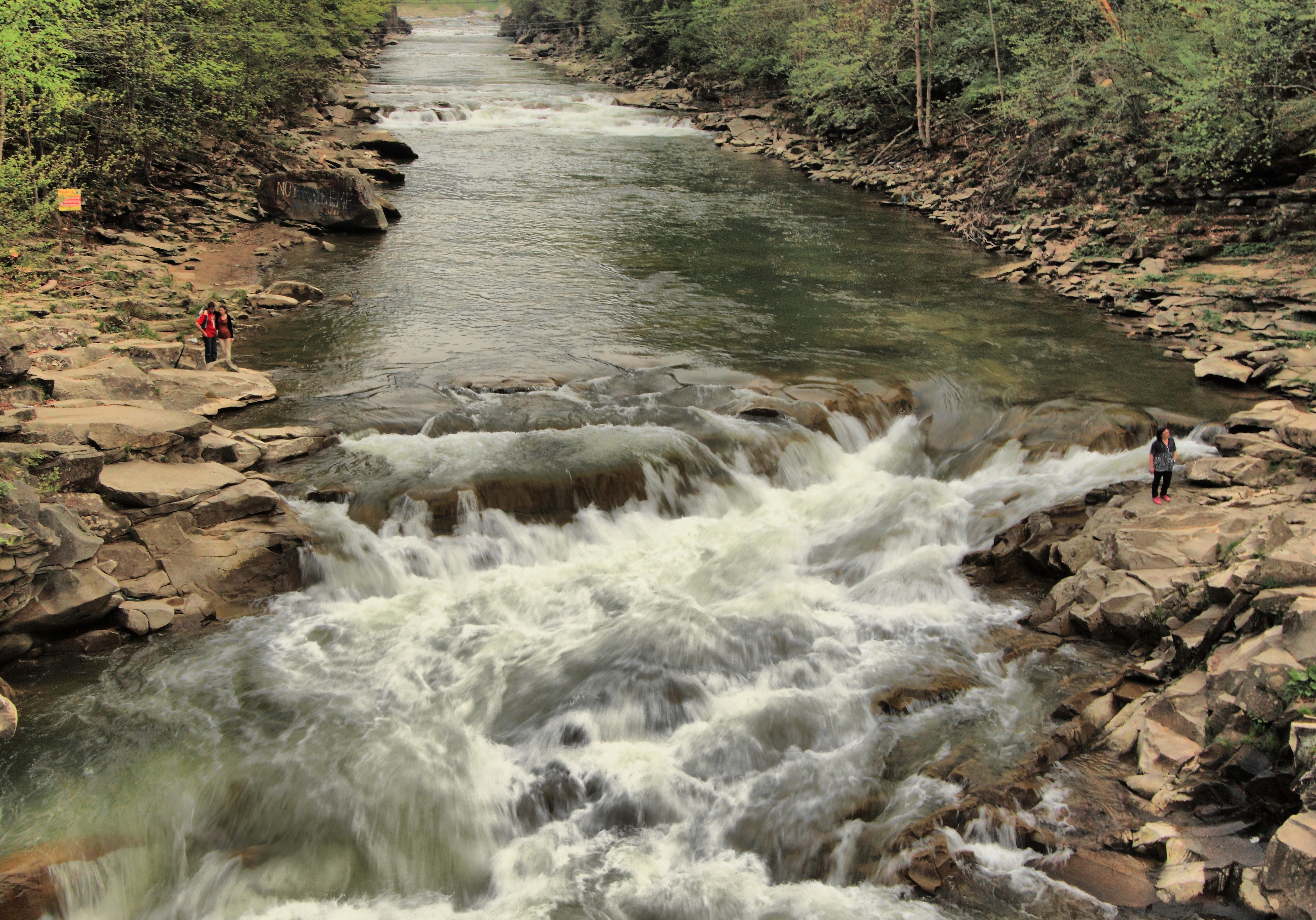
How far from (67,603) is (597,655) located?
609cm

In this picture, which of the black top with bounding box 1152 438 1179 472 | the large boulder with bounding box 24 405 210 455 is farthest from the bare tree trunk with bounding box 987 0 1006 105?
the large boulder with bounding box 24 405 210 455

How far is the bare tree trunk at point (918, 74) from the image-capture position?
3522cm

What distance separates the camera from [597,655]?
35.5 ft

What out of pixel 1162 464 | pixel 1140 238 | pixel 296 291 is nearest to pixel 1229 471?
pixel 1162 464

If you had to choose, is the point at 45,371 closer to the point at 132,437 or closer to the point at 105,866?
the point at 132,437

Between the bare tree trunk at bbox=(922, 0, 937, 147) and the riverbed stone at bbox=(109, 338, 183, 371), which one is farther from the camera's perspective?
the bare tree trunk at bbox=(922, 0, 937, 147)

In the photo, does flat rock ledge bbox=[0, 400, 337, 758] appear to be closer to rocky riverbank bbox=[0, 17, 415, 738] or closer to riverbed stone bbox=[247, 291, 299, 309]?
rocky riverbank bbox=[0, 17, 415, 738]

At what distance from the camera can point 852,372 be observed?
1766 cm

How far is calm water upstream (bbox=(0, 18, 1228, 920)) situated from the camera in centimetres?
809

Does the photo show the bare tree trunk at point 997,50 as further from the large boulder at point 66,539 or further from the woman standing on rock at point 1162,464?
the large boulder at point 66,539

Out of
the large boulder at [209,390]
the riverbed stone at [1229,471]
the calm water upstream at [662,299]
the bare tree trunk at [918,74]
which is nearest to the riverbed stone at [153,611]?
the large boulder at [209,390]

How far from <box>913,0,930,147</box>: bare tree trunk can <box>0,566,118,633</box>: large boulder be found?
113 feet

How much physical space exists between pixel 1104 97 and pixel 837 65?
50.9 ft

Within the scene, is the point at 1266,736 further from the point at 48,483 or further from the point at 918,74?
the point at 918,74
